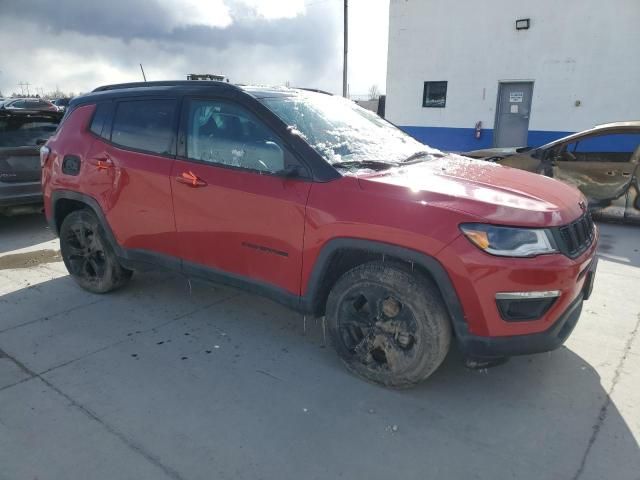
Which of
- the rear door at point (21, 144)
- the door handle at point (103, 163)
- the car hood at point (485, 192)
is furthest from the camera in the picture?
the rear door at point (21, 144)

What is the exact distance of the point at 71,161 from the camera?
408 cm

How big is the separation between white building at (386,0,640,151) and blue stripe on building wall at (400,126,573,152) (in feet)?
0.08

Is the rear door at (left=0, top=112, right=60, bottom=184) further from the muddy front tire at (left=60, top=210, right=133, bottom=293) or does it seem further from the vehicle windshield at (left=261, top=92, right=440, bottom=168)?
the vehicle windshield at (left=261, top=92, right=440, bottom=168)

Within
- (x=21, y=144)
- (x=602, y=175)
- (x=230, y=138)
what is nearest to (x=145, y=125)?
(x=230, y=138)

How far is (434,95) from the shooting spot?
43.7 ft

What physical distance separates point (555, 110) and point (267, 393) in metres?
11.2

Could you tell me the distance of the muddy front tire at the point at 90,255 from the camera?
13.6ft

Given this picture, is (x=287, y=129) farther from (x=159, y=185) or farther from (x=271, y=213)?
(x=159, y=185)

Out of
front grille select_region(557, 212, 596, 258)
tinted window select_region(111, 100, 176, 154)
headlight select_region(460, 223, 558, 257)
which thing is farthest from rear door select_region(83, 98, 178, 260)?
front grille select_region(557, 212, 596, 258)

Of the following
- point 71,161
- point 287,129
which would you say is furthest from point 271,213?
point 71,161

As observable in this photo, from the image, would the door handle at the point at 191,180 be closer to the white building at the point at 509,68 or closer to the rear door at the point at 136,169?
the rear door at the point at 136,169

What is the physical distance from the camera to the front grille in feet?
8.11

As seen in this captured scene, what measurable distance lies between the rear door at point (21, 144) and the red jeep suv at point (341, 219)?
2761 mm

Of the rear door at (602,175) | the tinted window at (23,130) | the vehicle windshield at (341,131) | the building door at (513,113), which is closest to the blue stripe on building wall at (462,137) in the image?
the building door at (513,113)
